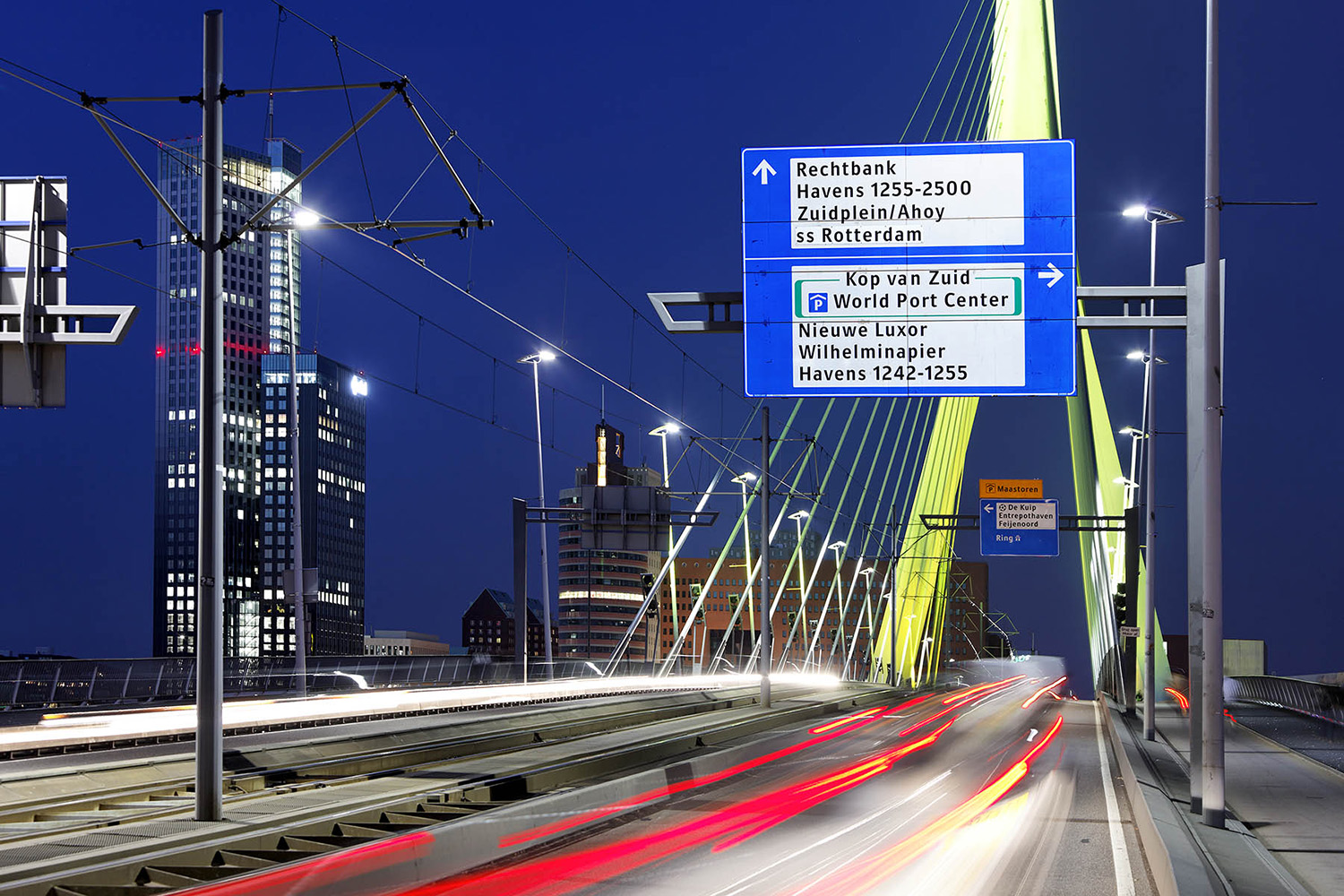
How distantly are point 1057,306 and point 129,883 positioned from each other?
1232 centimetres

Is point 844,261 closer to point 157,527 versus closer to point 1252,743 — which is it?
point 1252,743

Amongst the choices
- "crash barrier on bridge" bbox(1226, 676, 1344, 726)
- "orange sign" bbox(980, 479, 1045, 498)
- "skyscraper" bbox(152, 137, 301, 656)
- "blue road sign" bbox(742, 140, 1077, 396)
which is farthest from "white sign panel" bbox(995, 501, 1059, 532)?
"skyscraper" bbox(152, 137, 301, 656)

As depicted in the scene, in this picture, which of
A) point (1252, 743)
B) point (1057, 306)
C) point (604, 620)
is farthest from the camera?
point (604, 620)

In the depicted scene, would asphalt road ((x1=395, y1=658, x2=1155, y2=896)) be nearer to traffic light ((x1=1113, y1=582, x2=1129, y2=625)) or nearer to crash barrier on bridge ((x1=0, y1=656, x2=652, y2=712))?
traffic light ((x1=1113, y1=582, x2=1129, y2=625))

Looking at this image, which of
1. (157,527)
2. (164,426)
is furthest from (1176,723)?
(157,527)

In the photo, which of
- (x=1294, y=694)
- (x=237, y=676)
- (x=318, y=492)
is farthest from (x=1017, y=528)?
(x=318, y=492)

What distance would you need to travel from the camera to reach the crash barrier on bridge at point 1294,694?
39.6 m

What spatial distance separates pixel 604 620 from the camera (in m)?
199

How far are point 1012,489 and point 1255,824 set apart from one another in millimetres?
35379

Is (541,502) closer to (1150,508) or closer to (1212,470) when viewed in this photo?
(1150,508)

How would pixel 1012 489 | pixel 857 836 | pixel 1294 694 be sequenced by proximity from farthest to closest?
pixel 1012 489 < pixel 1294 694 < pixel 857 836

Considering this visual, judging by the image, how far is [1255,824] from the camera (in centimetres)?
1795

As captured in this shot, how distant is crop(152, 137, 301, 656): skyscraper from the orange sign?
37.3 m

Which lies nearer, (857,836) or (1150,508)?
(857,836)
